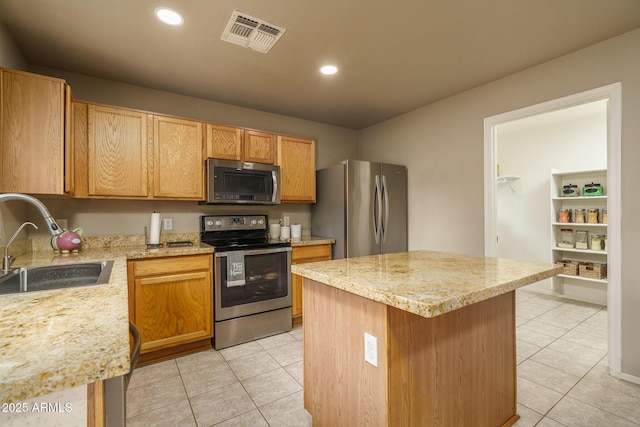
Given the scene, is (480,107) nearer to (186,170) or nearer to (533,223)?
(533,223)

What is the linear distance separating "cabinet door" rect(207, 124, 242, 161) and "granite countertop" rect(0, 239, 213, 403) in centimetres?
205

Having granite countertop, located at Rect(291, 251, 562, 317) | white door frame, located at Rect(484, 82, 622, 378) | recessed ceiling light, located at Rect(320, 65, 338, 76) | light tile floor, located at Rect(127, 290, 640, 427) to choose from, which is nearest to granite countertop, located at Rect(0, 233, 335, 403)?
granite countertop, located at Rect(291, 251, 562, 317)

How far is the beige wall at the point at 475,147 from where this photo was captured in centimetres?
211

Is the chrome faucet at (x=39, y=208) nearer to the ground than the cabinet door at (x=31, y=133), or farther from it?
nearer to the ground

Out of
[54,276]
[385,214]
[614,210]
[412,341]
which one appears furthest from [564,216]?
[54,276]

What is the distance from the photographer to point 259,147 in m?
3.29

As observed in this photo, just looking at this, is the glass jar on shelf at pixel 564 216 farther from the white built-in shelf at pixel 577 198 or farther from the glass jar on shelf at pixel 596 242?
the glass jar on shelf at pixel 596 242

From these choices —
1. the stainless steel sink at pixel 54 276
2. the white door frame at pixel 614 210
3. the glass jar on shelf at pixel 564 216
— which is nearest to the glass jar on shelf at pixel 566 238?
the glass jar on shelf at pixel 564 216

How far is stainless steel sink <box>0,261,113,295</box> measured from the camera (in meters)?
1.55

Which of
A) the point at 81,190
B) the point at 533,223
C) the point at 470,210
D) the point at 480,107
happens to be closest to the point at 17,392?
the point at 81,190

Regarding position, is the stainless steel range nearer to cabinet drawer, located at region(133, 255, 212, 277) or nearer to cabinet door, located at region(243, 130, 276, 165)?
cabinet drawer, located at region(133, 255, 212, 277)

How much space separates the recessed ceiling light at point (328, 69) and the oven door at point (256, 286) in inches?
68.5

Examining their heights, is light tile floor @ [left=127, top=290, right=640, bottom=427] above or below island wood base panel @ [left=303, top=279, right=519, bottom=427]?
below

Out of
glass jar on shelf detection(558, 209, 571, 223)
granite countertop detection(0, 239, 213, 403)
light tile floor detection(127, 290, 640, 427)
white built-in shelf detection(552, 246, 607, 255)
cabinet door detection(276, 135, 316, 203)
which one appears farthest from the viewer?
glass jar on shelf detection(558, 209, 571, 223)
